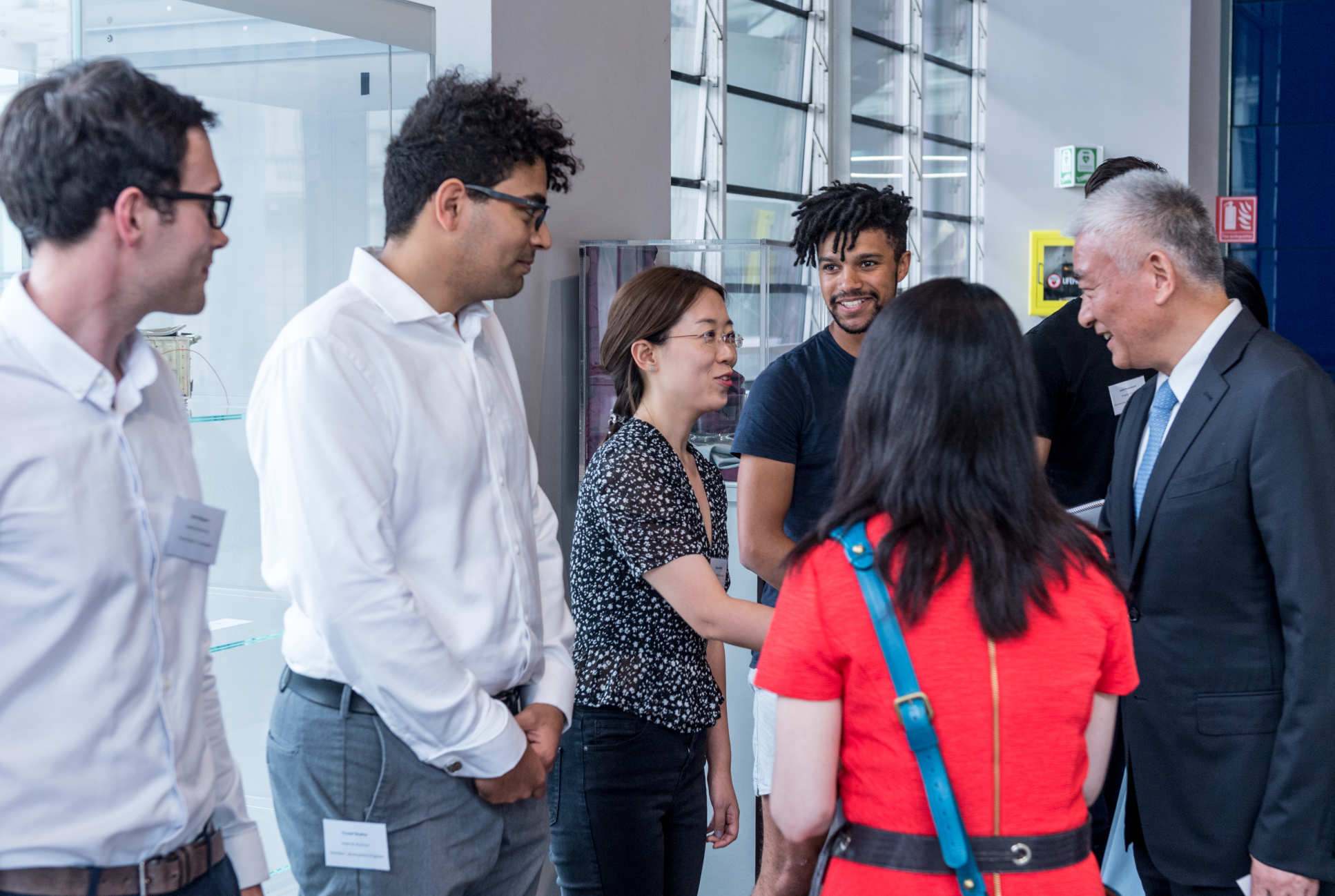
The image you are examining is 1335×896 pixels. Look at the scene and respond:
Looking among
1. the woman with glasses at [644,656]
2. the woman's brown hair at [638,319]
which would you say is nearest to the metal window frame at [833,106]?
the woman's brown hair at [638,319]

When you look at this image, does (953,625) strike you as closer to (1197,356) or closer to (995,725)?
(995,725)

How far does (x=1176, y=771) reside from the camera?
1984 mm

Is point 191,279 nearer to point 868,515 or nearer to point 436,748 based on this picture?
point 436,748

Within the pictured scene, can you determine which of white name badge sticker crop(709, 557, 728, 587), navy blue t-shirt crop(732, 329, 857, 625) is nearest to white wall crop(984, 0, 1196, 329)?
navy blue t-shirt crop(732, 329, 857, 625)

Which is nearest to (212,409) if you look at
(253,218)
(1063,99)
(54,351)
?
(253,218)

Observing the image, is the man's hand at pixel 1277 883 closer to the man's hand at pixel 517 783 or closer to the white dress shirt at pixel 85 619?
the man's hand at pixel 517 783

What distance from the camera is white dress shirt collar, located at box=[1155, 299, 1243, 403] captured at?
2.02 m

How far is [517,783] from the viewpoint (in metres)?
1.64

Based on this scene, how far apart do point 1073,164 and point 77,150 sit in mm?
9207

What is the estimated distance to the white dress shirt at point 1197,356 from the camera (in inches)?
79.5

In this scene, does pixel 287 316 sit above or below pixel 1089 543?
above

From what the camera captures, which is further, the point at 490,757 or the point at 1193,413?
the point at 1193,413

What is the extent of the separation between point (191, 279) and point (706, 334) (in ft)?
3.82

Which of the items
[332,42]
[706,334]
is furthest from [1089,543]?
[332,42]
